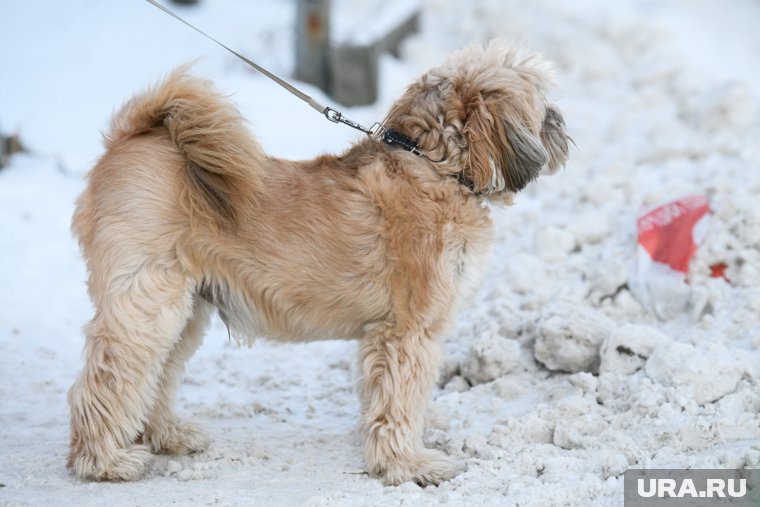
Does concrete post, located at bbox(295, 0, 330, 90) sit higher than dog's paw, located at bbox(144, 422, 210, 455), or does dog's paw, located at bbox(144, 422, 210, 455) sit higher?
concrete post, located at bbox(295, 0, 330, 90)

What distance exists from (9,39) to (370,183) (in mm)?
8738

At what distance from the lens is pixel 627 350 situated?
16.3ft

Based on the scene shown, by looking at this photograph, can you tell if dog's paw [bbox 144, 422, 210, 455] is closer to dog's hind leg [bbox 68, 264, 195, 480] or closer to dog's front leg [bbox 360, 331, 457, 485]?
dog's hind leg [bbox 68, 264, 195, 480]

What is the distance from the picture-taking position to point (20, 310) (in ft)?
20.6

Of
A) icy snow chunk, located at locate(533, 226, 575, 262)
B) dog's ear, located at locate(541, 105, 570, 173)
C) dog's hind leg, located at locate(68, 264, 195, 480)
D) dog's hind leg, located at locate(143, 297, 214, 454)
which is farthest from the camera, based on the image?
icy snow chunk, located at locate(533, 226, 575, 262)

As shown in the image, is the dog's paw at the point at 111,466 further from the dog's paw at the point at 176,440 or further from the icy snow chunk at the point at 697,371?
the icy snow chunk at the point at 697,371

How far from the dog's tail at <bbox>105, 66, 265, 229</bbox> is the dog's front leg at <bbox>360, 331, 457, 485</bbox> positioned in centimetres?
100

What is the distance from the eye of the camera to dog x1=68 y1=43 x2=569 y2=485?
4.21m

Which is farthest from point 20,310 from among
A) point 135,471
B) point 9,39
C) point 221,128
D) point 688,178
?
point 9,39

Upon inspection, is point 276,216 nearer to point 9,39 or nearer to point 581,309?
point 581,309

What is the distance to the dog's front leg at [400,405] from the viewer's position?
437 cm

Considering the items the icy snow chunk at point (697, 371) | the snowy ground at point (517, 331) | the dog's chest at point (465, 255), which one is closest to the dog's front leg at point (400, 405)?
the snowy ground at point (517, 331)

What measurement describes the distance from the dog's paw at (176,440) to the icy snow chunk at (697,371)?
2445mm

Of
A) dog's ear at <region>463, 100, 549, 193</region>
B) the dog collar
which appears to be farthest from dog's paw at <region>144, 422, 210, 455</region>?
dog's ear at <region>463, 100, 549, 193</region>
